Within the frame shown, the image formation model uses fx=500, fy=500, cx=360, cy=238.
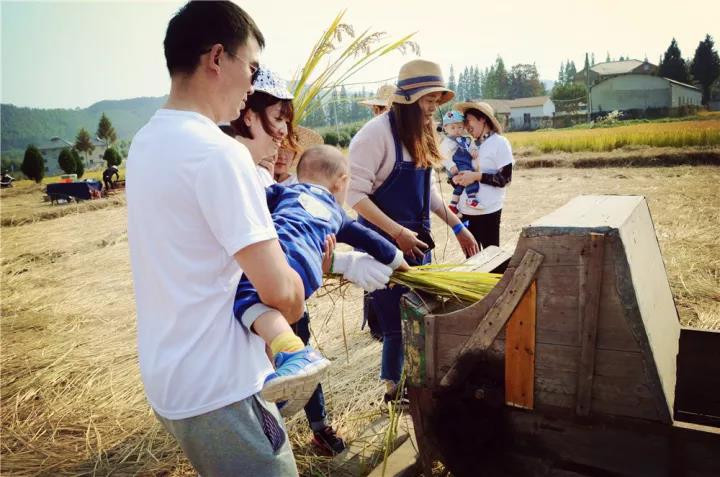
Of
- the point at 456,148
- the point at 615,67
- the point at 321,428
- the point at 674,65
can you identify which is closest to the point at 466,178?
the point at 456,148

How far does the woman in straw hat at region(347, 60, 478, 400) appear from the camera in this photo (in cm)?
285

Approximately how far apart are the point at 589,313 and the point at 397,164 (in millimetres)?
1567

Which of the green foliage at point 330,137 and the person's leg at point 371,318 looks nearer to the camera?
the person's leg at point 371,318

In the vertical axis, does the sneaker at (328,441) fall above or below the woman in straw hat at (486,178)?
below

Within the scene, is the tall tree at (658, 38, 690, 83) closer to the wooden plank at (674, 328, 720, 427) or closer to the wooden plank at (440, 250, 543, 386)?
the wooden plank at (674, 328, 720, 427)

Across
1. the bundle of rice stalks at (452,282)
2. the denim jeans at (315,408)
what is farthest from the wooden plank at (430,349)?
the denim jeans at (315,408)

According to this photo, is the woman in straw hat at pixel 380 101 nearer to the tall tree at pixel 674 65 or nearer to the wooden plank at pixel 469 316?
the wooden plank at pixel 469 316

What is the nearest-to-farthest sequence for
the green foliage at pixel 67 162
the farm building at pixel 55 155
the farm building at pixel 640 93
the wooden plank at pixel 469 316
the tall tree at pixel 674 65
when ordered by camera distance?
the wooden plank at pixel 469 316 < the green foliage at pixel 67 162 < the farm building at pixel 640 93 < the tall tree at pixel 674 65 < the farm building at pixel 55 155

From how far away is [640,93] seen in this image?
2138 inches

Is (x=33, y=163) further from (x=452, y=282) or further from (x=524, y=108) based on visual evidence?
(x=524, y=108)

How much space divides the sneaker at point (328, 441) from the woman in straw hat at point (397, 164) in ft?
1.79

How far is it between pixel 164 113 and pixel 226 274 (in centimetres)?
42

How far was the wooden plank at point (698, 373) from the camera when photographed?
227 centimetres

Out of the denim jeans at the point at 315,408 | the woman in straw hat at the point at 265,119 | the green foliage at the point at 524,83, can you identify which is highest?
the green foliage at the point at 524,83
